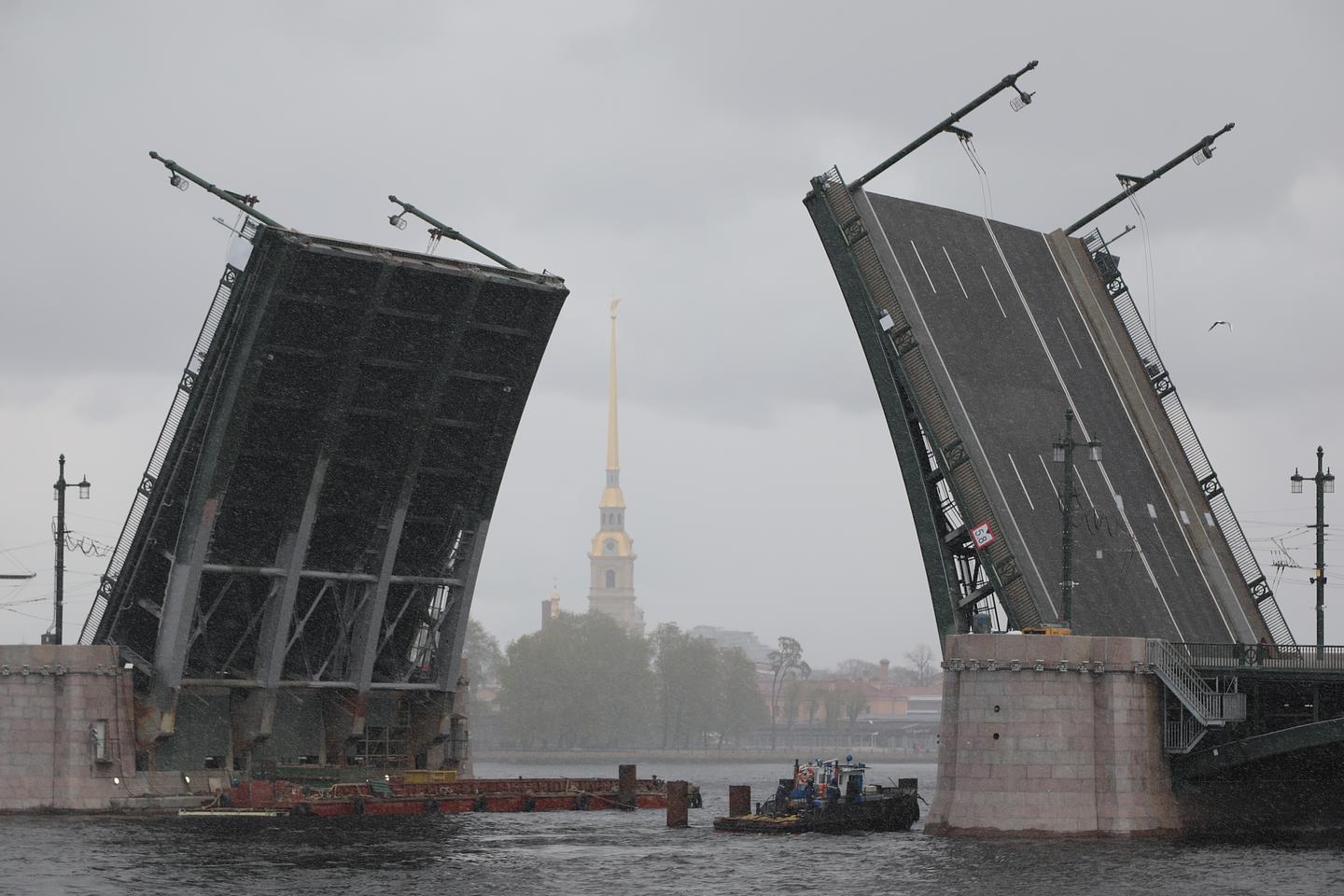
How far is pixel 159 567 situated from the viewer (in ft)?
179

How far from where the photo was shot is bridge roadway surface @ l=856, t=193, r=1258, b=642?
50.9 m

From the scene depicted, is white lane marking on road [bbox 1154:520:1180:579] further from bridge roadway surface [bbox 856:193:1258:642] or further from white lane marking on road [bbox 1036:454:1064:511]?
white lane marking on road [bbox 1036:454:1064:511]

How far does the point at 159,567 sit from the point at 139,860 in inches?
482

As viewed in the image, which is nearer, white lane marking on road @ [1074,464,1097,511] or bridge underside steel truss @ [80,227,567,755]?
bridge underside steel truss @ [80,227,567,755]

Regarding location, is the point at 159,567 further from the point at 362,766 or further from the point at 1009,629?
the point at 1009,629

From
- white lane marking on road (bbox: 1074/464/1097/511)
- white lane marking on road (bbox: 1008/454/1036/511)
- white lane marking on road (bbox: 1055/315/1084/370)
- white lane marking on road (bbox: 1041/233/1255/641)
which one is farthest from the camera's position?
white lane marking on road (bbox: 1055/315/1084/370)

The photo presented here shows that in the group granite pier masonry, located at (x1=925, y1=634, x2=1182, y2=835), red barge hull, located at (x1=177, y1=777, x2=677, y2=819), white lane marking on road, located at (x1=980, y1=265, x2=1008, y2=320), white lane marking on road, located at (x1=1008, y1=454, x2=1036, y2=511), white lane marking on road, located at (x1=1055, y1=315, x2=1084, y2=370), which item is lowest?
red barge hull, located at (x1=177, y1=777, x2=677, y2=819)

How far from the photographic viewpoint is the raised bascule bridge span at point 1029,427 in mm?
50688

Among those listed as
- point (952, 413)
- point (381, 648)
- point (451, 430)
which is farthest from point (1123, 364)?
point (381, 648)

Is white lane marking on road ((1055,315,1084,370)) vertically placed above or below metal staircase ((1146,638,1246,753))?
above

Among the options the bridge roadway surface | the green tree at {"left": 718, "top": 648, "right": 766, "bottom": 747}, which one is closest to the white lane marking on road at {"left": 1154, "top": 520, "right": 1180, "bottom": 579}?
the bridge roadway surface

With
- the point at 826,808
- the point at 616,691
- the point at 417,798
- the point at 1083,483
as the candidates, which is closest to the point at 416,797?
the point at 417,798

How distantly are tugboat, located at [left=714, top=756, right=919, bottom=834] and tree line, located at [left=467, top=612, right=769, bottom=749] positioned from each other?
103 meters

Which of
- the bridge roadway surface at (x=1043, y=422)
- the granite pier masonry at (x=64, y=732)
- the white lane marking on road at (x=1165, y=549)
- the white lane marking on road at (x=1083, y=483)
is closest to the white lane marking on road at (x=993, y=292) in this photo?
the bridge roadway surface at (x=1043, y=422)
